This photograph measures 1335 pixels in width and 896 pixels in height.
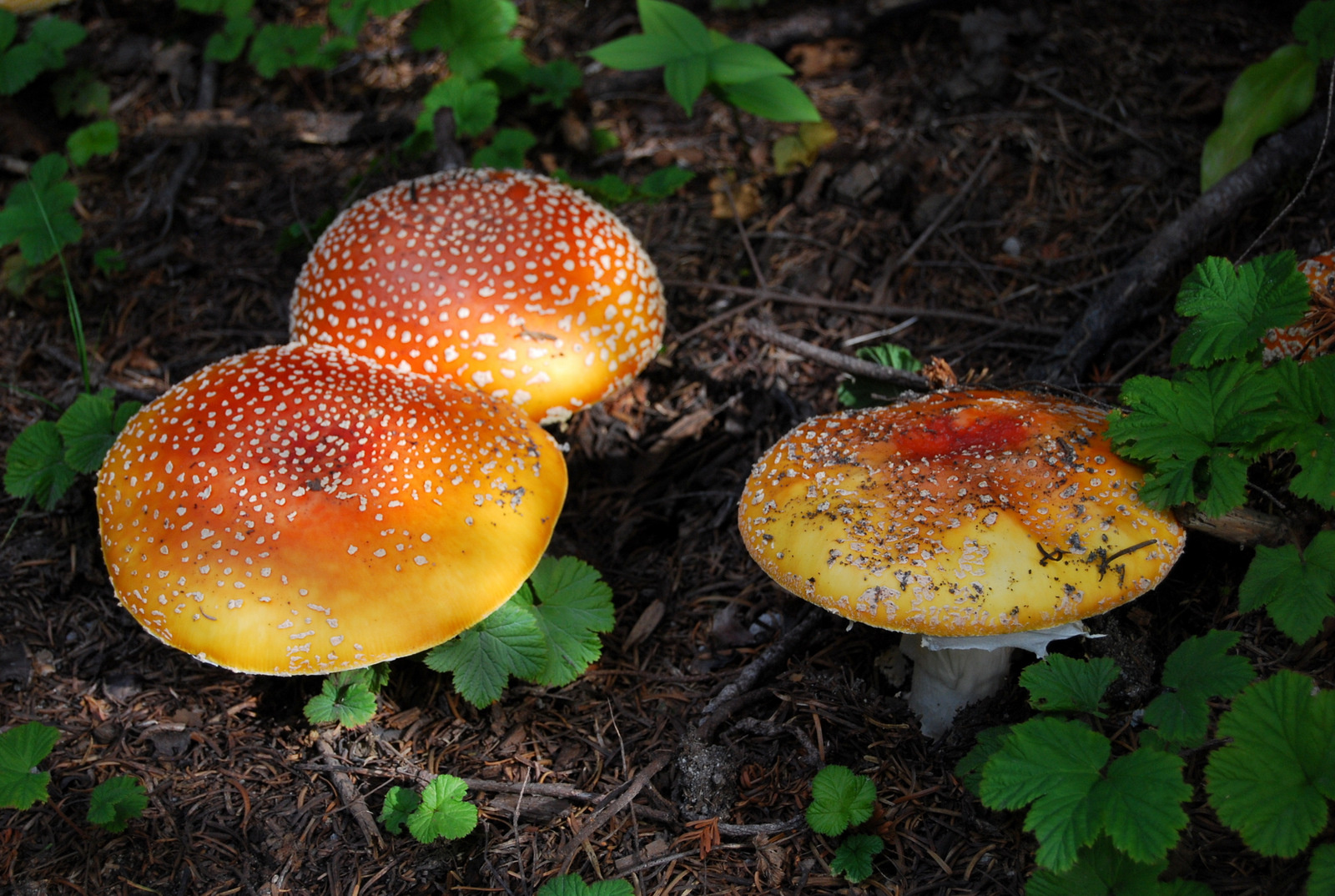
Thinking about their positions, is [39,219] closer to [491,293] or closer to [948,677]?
[491,293]

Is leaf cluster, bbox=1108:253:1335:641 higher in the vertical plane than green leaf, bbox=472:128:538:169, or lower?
lower

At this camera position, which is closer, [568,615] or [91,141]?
[568,615]

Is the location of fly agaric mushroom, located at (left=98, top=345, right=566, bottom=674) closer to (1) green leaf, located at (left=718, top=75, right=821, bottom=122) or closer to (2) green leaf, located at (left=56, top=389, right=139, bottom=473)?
(2) green leaf, located at (left=56, top=389, right=139, bottom=473)

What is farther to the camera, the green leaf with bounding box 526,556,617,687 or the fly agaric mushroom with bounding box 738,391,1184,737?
the green leaf with bounding box 526,556,617,687

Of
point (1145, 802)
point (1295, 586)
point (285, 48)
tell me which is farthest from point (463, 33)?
point (1145, 802)

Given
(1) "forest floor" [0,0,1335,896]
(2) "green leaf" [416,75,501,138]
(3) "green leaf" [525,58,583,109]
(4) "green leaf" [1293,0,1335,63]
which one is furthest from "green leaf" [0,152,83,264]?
(4) "green leaf" [1293,0,1335,63]

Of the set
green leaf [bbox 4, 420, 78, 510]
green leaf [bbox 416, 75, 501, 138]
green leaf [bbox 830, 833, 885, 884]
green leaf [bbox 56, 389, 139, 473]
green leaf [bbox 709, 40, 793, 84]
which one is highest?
green leaf [bbox 709, 40, 793, 84]

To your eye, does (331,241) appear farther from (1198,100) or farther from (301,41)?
(1198,100)
